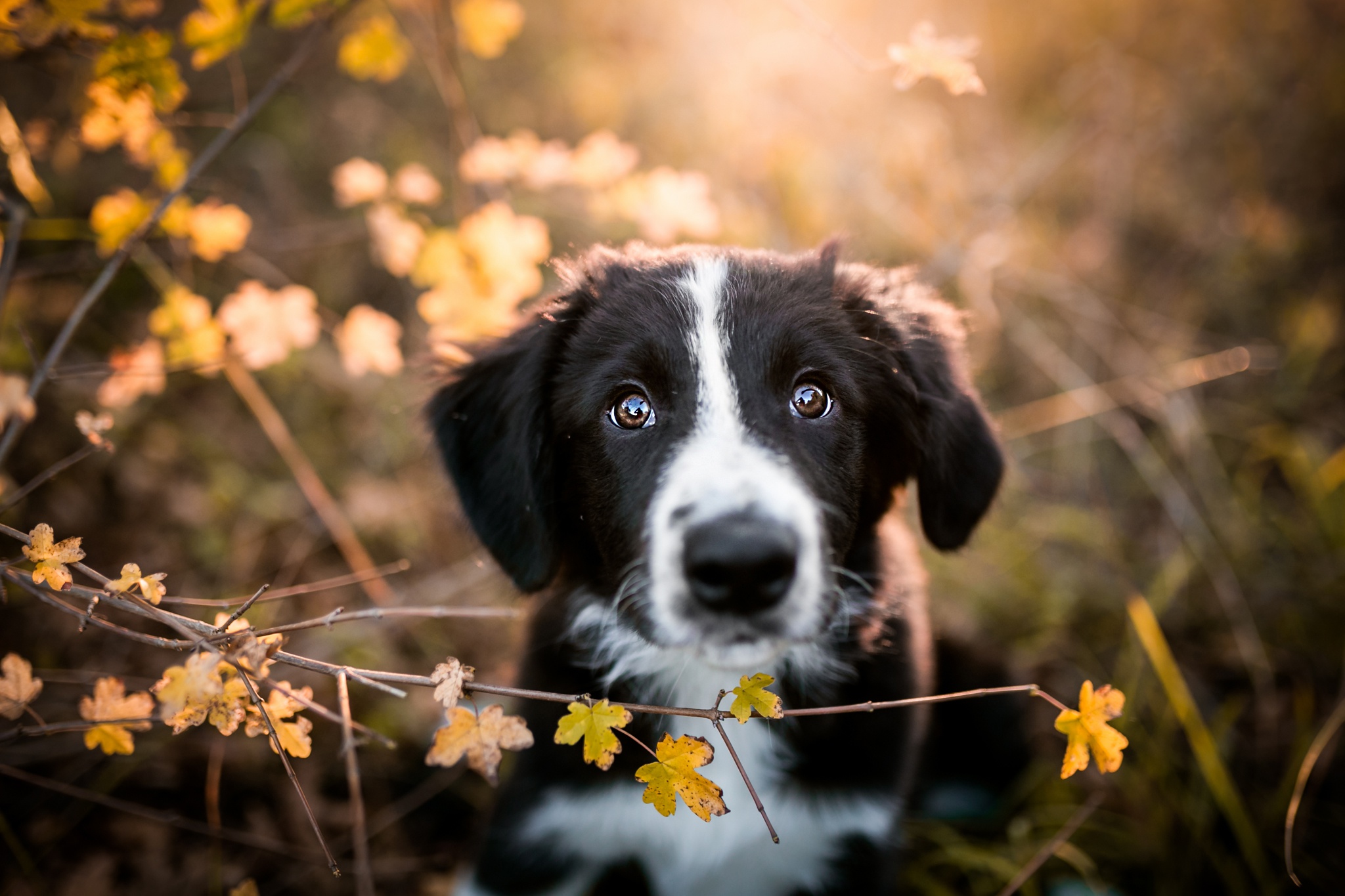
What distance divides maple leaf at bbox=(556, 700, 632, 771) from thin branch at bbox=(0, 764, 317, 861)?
1164 mm

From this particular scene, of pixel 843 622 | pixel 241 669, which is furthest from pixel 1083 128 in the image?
pixel 241 669

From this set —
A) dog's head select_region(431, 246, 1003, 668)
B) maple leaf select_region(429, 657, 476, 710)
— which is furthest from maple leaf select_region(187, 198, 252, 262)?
maple leaf select_region(429, 657, 476, 710)

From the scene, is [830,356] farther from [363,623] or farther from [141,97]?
[363,623]

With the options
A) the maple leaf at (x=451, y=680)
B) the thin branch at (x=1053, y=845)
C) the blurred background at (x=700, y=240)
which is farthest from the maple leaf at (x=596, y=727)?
the thin branch at (x=1053, y=845)

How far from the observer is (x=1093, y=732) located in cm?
137

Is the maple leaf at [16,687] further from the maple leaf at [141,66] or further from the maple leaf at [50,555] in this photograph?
the maple leaf at [141,66]

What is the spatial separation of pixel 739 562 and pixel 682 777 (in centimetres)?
40

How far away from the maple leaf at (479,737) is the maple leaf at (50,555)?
69cm

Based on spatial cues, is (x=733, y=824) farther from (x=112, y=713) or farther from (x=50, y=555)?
(x=50, y=555)

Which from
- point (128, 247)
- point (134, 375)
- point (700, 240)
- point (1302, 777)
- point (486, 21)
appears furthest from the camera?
point (700, 240)

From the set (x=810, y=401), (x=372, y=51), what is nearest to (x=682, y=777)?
(x=810, y=401)

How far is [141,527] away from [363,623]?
1.24m

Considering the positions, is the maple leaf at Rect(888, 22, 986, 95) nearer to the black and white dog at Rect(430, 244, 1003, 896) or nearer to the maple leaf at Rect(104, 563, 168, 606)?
the black and white dog at Rect(430, 244, 1003, 896)

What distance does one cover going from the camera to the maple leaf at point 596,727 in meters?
1.32
